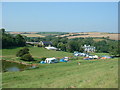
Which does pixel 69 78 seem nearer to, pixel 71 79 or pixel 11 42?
pixel 71 79

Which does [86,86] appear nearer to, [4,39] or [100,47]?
[4,39]

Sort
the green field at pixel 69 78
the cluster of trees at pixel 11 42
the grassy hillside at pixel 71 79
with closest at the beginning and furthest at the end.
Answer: the grassy hillside at pixel 71 79, the green field at pixel 69 78, the cluster of trees at pixel 11 42

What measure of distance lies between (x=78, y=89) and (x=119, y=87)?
2556mm

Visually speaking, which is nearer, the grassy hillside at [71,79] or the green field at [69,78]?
the grassy hillside at [71,79]

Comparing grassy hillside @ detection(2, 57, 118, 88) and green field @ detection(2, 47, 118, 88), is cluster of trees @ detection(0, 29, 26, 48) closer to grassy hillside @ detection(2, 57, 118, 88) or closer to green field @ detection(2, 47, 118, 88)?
green field @ detection(2, 47, 118, 88)

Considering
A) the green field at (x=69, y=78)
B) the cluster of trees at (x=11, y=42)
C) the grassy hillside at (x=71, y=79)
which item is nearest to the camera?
the grassy hillside at (x=71, y=79)

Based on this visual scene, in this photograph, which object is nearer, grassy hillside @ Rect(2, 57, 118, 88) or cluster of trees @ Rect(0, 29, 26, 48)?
grassy hillside @ Rect(2, 57, 118, 88)

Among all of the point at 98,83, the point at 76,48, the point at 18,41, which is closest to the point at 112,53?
the point at 76,48

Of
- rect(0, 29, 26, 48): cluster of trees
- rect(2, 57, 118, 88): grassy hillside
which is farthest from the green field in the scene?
rect(0, 29, 26, 48): cluster of trees

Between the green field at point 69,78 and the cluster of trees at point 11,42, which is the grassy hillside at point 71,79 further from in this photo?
the cluster of trees at point 11,42

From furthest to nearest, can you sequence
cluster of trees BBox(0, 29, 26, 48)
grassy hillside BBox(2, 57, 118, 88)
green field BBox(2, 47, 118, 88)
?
1. cluster of trees BBox(0, 29, 26, 48)
2. green field BBox(2, 47, 118, 88)
3. grassy hillside BBox(2, 57, 118, 88)

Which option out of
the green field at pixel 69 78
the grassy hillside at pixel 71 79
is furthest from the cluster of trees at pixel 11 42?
the grassy hillside at pixel 71 79

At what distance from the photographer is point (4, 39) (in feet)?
224

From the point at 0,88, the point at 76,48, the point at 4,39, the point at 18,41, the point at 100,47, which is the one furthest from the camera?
the point at 100,47
